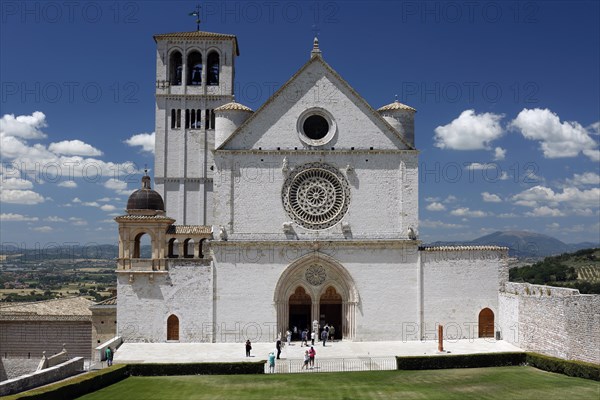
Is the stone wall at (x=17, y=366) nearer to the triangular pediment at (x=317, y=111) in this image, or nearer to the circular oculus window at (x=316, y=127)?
the triangular pediment at (x=317, y=111)

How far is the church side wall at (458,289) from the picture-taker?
3716 centimetres

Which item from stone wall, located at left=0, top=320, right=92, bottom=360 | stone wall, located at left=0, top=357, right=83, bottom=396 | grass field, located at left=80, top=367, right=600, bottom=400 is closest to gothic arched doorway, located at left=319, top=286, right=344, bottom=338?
grass field, located at left=80, top=367, right=600, bottom=400

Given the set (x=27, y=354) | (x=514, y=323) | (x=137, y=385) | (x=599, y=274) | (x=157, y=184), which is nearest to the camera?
(x=137, y=385)

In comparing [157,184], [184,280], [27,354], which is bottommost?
[27,354]

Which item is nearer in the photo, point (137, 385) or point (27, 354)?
point (137, 385)

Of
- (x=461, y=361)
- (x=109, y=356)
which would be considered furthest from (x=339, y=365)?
(x=109, y=356)

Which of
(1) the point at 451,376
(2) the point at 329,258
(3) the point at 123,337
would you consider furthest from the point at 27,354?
(1) the point at 451,376

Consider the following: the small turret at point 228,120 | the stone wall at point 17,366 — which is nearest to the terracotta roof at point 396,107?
the small turret at point 228,120

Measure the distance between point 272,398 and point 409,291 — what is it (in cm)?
1586

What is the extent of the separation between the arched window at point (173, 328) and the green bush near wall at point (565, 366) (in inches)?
795

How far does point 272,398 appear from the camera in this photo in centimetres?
2380

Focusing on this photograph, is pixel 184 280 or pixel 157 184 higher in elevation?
pixel 157 184

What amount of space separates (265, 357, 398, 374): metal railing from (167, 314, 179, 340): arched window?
8.11m

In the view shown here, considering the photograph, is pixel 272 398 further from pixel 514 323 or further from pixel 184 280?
pixel 514 323
